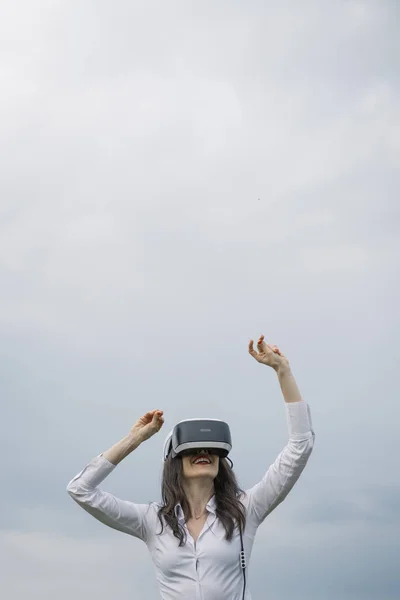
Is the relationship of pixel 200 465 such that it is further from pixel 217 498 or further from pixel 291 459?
pixel 291 459

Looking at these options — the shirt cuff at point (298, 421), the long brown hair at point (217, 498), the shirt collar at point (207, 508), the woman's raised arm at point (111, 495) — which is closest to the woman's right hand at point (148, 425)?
the woman's raised arm at point (111, 495)

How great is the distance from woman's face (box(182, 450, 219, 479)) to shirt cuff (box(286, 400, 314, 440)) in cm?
89

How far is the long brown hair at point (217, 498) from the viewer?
8.28m

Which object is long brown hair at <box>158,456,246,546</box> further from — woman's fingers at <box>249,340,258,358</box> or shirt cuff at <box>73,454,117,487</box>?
woman's fingers at <box>249,340,258,358</box>

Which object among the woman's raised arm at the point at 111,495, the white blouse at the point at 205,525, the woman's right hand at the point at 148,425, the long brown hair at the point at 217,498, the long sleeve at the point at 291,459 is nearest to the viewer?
the white blouse at the point at 205,525

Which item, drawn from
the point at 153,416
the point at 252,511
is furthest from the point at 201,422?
the point at 252,511

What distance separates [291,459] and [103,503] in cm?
194

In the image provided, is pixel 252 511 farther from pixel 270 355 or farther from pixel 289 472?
pixel 270 355

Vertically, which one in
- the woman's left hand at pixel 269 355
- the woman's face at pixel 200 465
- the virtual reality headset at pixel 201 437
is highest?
the woman's left hand at pixel 269 355

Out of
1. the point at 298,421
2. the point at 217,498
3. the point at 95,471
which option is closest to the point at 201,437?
the point at 217,498

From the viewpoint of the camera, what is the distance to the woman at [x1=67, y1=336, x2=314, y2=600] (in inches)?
316

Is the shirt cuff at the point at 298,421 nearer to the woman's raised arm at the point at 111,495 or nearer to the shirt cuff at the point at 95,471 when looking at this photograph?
the woman's raised arm at the point at 111,495

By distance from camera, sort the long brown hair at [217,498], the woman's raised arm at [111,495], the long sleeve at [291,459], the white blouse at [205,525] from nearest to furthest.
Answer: the white blouse at [205,525] → the long sleeve at [291,459] → the long brown hair at [217,498] → the woman's raised arm at [111,495]

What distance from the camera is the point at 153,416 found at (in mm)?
8625
